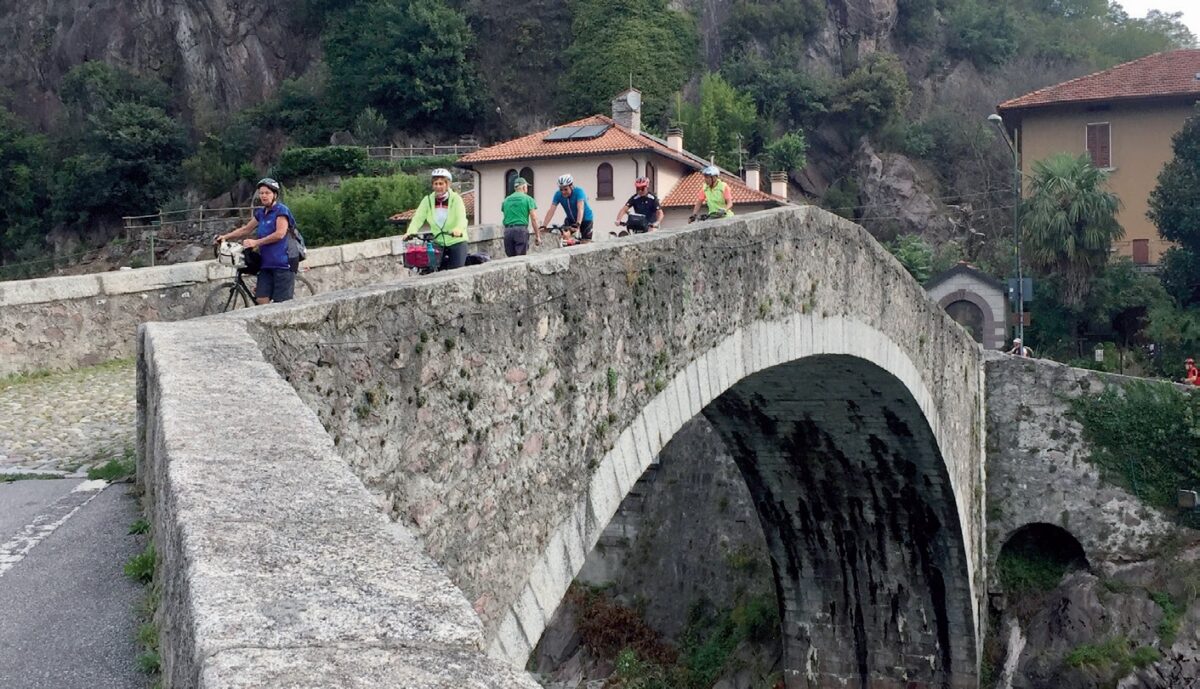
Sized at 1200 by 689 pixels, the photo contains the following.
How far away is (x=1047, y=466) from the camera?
17.5m

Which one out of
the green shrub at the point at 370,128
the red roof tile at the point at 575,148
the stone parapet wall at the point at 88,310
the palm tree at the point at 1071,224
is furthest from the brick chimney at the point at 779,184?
the stone parapet wall at the point at 88,310

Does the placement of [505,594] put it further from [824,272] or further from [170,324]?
[824,272]

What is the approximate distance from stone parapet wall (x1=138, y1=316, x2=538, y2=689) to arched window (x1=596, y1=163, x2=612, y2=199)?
85.3ft

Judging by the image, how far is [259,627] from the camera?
1.79 m

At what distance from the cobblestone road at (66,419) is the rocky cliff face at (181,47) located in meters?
42.5

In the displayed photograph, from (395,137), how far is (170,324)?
1640 inches

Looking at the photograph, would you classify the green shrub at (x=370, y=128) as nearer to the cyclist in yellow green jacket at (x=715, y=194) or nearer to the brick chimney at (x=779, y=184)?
the brick chimney at (x=779, y=184)

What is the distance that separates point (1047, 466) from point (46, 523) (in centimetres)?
1534

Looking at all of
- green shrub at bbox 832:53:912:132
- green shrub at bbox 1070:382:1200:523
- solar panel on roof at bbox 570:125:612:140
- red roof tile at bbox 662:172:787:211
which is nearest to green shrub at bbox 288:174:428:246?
solar panel on roof at bbox 570:125:612:140

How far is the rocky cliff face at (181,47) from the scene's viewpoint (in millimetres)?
49750

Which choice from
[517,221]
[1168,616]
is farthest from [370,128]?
[517,221]

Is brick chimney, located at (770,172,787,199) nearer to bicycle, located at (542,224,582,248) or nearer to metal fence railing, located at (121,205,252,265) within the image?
metal fence railing, located at (121,205,252,265)

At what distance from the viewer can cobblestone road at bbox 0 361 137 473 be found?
6.52 metres

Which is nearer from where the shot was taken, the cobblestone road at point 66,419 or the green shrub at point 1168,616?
the cobblestone road at point 66,419
